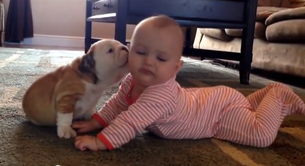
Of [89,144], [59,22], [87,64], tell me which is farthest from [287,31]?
[59,22]

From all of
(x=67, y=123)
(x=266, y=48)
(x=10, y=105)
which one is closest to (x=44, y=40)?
(x=266, y=48)

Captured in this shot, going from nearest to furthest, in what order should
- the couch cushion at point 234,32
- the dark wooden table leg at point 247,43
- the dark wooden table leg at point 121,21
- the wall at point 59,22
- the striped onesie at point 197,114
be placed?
the striped onesie at point 197,114
the dark wooden table leg at point 121,21
the dark wooden table leg at point 247,43
the couch cushion at point 234,32
the wall at point 59,22

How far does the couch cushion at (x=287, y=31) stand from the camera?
1.72 metres

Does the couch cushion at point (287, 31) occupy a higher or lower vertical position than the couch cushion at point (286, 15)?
lower

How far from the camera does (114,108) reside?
845 mm

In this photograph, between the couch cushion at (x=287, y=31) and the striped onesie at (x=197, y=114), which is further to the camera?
the couch cushion at (x=287, y=31)

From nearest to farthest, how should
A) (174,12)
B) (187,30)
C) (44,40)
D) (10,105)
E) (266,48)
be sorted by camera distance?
(10,105)
(174,12)
(266,48)
(187,30)
(44,40)

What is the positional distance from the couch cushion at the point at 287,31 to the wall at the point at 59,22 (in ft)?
7.37

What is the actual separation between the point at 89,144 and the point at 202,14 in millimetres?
1032

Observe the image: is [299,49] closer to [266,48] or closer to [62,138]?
[266,48]

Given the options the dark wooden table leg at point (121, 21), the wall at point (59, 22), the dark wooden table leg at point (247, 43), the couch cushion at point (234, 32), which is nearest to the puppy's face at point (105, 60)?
the dark wooden table leg at point (121, 21)

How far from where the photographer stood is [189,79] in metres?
1.70

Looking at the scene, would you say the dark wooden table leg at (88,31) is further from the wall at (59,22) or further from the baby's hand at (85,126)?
the baby's hand at (85,126)

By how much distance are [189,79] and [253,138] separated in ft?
3.08
